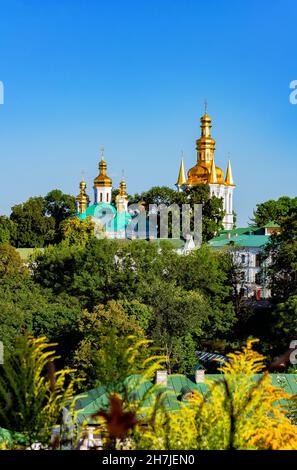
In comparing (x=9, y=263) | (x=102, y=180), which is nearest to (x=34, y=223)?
(x=102, y=180)

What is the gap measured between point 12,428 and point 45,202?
249ft

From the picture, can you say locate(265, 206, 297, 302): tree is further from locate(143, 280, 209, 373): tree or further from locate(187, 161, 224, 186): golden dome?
locate(187, 161, 224, 186): golden dome

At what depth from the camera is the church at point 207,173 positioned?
3014 inches

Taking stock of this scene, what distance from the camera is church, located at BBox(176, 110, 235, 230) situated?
251 ft

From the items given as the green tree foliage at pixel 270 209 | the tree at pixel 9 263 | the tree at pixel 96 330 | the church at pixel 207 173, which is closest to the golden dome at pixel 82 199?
the church at pixel 207 173

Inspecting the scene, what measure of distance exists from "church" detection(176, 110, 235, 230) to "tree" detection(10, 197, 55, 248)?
1194 centimetres

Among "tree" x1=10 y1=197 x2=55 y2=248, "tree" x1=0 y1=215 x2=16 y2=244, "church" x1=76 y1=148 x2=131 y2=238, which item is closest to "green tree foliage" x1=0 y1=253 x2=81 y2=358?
"church" x1=76 y1=148 x2=131 y2=238

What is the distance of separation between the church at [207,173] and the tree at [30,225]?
11.9 metres

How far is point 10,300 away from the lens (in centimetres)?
3419

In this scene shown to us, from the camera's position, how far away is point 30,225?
77.2m
